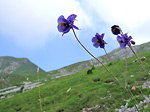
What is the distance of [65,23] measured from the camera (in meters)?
2.18

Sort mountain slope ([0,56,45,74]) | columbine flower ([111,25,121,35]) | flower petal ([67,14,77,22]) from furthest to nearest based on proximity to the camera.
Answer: mountain slope ([0,56,45,74]) → columbine flower ([111,25,121,35]) → flower petal ([67,14,77,22])

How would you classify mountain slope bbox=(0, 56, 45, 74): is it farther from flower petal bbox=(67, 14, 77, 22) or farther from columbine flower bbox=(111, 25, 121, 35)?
flower petal bbox=(67, 14, 77, 22)

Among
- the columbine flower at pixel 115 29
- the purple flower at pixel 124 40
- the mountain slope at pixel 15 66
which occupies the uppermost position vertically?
the mountain slope at pixel 15 66

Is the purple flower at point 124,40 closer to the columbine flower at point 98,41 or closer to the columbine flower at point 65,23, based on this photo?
the columbine flower at point 98,41

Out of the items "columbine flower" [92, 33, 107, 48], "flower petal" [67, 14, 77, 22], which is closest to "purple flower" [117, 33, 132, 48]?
"columbine flower" [92, 33, 107, 48]

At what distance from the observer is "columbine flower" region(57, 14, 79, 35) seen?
215cm

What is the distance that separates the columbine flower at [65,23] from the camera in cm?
215

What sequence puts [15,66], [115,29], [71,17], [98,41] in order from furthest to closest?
1. [15,66]
2. [98,41]
3. [115,29]
4. [71,17]

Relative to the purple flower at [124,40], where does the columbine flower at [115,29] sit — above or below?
above

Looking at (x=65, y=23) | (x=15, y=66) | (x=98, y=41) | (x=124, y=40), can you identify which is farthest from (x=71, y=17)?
(x=15, y=66)

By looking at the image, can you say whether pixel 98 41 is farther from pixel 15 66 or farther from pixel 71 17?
pixel 15 66

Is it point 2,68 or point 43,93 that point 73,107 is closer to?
point 43,93

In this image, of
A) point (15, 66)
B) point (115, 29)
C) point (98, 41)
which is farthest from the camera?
point (15, 66)

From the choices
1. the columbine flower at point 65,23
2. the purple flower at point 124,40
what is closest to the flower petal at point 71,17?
the columbine flower at point 65,23
